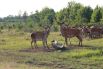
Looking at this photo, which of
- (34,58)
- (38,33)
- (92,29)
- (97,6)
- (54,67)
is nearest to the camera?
(54,67)

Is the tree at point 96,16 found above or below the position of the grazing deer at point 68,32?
above

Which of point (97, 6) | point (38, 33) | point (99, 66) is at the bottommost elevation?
point (99, 66)

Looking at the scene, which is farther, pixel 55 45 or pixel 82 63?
pixel 55 45

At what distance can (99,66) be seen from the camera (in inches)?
643

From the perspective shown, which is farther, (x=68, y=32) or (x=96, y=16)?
(x=96, y=16)

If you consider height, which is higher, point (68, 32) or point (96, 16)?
point (96, 16)

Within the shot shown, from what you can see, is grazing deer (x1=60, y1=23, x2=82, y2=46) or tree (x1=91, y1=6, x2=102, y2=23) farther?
tree (x1=91, y1=6, x2=102, y2=23)

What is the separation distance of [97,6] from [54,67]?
5573cm

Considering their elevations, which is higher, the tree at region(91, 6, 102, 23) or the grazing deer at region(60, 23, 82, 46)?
the tree at region(91, 6, 102, 23)

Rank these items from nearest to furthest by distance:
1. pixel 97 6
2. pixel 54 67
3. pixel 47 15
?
pixel 54 67 < pixel 97 6 < pixel 47 15

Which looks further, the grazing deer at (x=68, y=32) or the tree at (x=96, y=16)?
the tree at (x=96, y=16)

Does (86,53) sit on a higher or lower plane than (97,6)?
lower

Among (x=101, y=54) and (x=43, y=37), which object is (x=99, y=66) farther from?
(x=43, y=37)

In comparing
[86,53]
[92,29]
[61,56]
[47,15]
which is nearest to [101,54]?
[86,53]
